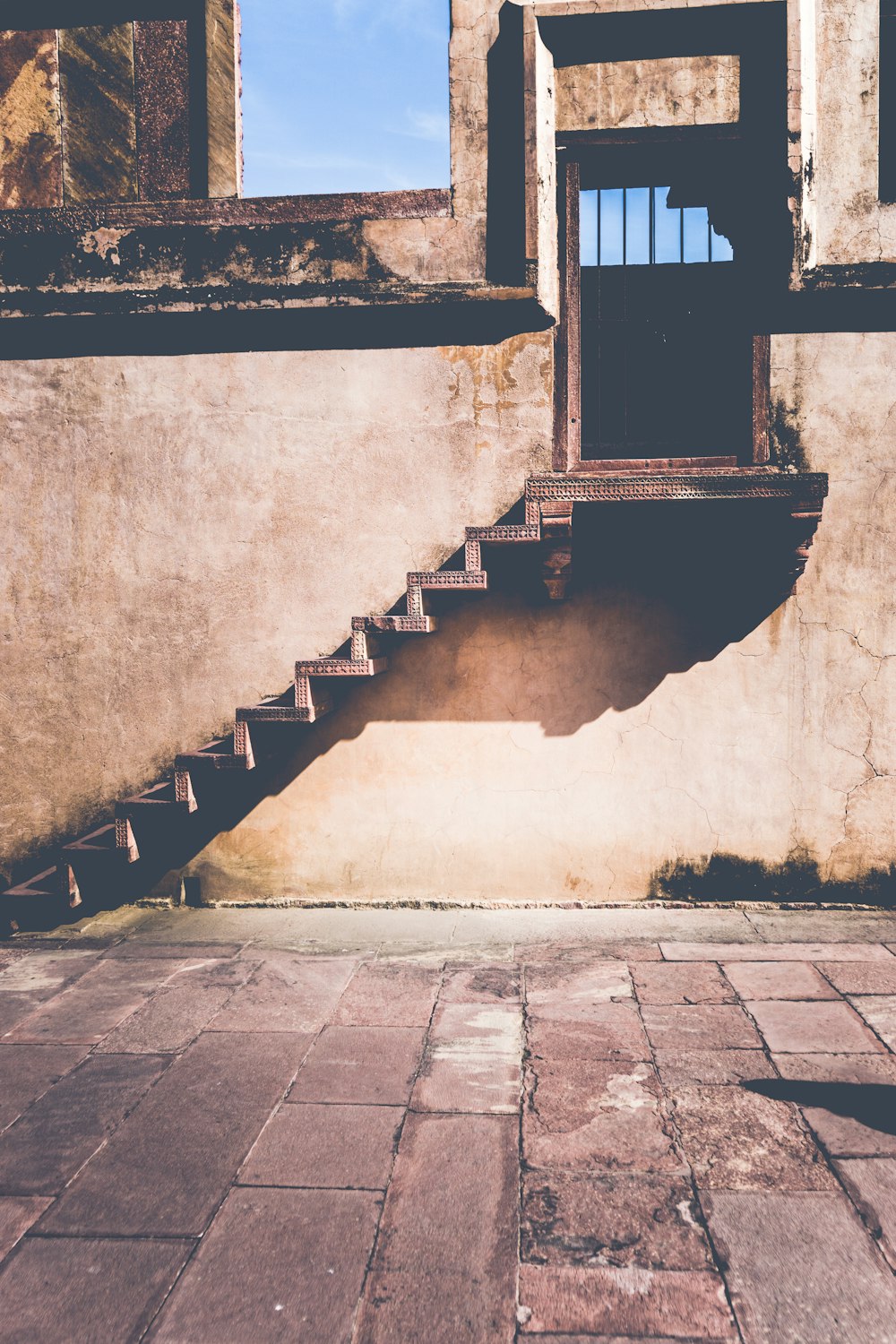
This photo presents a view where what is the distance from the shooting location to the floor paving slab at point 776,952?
217 inches

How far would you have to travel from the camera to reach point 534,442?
20.5ft

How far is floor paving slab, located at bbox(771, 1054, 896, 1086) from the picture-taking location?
4.09 meters

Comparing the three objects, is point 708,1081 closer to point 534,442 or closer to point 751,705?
point 751,705

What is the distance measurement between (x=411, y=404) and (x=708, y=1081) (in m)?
→ 4.69

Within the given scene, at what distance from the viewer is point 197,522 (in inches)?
261

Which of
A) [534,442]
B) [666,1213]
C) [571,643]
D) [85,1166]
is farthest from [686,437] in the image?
[85,1166]

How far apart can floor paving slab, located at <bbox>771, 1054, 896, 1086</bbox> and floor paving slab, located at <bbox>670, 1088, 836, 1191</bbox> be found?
0.30m

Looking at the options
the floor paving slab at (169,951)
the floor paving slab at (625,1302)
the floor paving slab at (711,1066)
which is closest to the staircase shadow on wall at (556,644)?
the floor paving slab at (169,951)

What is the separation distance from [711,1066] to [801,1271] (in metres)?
1.33

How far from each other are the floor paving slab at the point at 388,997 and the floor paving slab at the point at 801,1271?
2024 millimetres

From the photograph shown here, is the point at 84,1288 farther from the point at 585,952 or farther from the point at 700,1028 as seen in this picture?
the point at 585,952

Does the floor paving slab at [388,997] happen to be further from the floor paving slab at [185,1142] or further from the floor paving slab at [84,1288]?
the floor paving slab at [84,1288]

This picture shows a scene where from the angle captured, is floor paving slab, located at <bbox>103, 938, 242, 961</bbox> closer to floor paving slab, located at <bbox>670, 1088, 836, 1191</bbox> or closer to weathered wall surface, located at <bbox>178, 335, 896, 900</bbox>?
weathered wall surface, located at <bbox>178, 335, 896, 900</bbox>

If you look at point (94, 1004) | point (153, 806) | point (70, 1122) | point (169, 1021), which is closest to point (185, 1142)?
point (70, 1122)
